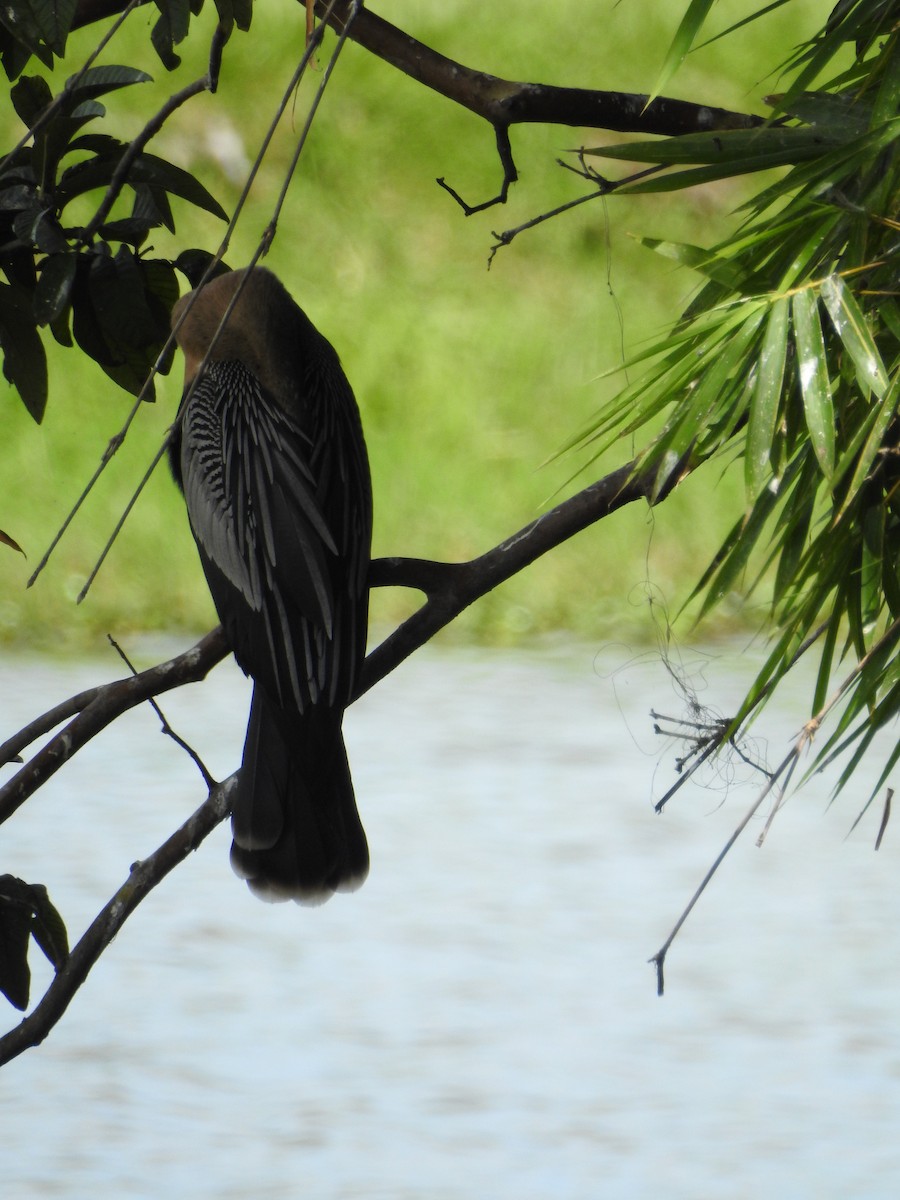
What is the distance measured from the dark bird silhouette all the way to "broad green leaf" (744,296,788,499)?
1.50ft

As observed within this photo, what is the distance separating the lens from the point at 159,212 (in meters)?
1.38

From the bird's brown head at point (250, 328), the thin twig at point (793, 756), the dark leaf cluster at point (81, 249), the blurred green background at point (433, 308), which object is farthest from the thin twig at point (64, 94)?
the blurred green background at point (433, 308)

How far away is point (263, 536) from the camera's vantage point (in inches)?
60.0

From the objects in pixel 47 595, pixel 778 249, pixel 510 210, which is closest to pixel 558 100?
pixel 778 249

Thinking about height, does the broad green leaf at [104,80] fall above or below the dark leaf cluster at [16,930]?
above

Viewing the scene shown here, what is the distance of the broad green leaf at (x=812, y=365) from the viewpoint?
115 cm

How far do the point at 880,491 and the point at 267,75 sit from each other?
18.2ft

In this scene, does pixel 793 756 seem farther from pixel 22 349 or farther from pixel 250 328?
pixel 250 328

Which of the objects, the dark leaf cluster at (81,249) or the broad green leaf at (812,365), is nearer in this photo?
the broad green leaf at (812,365)

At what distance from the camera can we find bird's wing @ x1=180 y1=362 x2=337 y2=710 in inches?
58.4

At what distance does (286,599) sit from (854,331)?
597 millimetres

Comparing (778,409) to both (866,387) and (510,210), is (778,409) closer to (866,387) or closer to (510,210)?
(866,387)

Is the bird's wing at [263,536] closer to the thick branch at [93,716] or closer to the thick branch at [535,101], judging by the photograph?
the thick branch at [93,716]

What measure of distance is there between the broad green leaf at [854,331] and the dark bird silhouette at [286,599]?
0.55 metres
